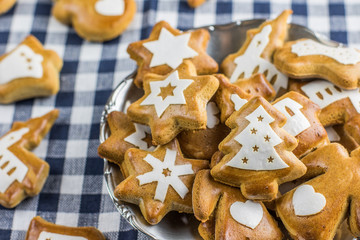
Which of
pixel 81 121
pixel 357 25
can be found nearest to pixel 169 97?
pixel 81 121

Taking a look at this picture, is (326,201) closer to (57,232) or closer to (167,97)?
(167,97)

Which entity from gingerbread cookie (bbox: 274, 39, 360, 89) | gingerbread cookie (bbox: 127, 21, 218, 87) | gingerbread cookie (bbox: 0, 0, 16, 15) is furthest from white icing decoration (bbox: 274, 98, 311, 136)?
gingerbread cookie (bbox: 0, 0, 16, 15)

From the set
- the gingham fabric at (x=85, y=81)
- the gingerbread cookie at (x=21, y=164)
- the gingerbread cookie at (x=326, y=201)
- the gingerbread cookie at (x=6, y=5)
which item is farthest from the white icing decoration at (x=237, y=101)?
the gingerbread cookie at (x=6, y=5)

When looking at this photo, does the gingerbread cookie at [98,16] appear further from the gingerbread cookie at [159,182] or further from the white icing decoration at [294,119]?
the white icing decoration at [294,119]

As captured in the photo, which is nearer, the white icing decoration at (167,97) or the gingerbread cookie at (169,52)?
the white icing decoration at (167,97)

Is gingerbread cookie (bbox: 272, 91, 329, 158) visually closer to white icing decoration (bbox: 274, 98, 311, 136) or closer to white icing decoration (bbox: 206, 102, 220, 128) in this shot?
white icing decoration (bbox: 274, 98, 311, 136)

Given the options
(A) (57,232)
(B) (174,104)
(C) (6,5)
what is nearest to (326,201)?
(B) (174,104)

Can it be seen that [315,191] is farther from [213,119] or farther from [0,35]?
[0,35]
